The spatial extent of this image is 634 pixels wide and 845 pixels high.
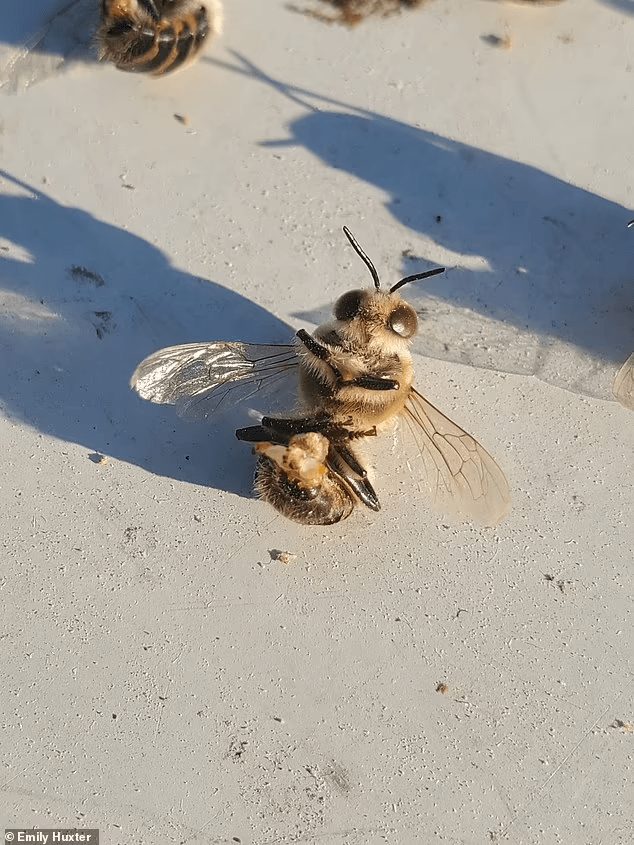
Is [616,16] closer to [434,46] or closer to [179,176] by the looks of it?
[434,46]

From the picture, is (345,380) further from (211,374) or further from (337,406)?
(211,374)

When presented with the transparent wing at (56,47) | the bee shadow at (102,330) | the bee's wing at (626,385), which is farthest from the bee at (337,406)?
the transparent wing at (56,47)

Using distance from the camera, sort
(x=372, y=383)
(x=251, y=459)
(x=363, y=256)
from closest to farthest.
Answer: (x=372, y=383) < (x=363, y=256) < (x=251, y=459)

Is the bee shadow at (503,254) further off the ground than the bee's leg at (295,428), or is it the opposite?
the bee shadow at (503,254)

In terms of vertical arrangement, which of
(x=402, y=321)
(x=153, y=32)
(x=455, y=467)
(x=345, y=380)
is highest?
(x=153, y=32)

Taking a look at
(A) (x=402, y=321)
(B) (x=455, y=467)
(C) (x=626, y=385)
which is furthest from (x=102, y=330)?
(C) (x=626, y=385)

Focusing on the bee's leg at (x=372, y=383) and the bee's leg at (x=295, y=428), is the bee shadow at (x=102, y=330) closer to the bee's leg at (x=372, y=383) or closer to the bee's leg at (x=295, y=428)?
the bee's leg at (x=295, y=428)


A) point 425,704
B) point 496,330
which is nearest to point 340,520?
point 425,704

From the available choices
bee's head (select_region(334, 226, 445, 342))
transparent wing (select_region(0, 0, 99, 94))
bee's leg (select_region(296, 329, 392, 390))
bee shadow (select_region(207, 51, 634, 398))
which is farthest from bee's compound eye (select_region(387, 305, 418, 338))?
transparent wing (select_region(0, 0, 99, 94))
